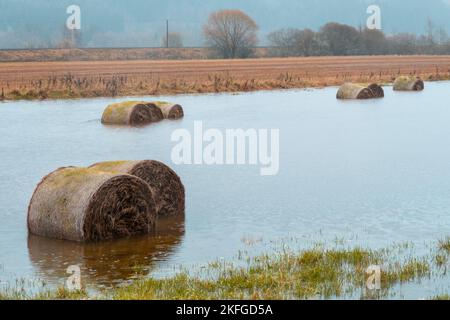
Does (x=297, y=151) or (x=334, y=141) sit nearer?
(x=297, y=151)

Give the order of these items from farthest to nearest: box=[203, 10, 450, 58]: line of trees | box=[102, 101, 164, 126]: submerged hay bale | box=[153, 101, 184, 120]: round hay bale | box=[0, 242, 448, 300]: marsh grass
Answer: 1. box=[203, 10, 450, 58]: line of trees
2. box=[153, 101, 184, 120]: round hay bale
3. box=[102, 101, 164, 126]: submerged hay bale
4. box=[0, 242, 448, 300]: marsh grass

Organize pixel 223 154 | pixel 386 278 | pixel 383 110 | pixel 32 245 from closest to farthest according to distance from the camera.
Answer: pixel 386 278, pixel 32 245, pixel 223 154, pixel 383 110

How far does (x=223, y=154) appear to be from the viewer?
26.0m

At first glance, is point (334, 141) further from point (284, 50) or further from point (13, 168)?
point (284, 50)

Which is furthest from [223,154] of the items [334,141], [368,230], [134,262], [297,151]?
[134,262]

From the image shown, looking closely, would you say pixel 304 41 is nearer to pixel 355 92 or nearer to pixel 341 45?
pixel 341 45

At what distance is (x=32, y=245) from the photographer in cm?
1438

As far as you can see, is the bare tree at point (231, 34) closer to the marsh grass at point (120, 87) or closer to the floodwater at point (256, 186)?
the marsh grass at point (120, 87)

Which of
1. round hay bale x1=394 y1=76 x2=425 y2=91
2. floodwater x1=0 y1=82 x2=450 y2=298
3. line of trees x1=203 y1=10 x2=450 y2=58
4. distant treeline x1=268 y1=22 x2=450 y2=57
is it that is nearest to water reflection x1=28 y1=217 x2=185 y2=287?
floodwater x1=0 y1=82 x2=450 y2=298

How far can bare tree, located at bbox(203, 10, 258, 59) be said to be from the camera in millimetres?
142500

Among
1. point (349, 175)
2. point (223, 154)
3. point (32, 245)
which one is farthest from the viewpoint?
point (223, 154)

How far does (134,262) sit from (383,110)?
29072 millimetres

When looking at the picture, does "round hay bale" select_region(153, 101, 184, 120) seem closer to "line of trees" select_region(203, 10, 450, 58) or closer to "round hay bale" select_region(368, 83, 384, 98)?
"round hay bale" select_region(368, 83, 384, 98)

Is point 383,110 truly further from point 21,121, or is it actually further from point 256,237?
point 256,237
